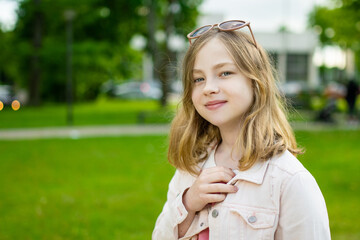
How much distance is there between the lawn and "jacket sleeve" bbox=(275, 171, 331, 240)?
100 cm

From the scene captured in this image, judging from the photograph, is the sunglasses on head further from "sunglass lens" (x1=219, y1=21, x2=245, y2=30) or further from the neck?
the neck

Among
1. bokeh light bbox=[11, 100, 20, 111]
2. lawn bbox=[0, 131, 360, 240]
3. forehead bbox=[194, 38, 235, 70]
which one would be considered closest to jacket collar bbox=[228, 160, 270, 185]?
forehead bbox=[194, 38, 235, 70]

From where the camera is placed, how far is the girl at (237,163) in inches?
61.7

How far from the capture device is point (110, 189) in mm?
6566

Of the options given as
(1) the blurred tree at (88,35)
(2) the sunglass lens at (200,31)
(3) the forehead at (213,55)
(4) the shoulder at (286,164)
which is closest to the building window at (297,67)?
(1) the blurred tree at (88,35)

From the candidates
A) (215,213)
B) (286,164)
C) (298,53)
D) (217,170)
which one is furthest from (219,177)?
(298,53)

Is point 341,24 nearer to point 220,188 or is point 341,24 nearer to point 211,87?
point 211,87

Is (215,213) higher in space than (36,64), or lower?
lower

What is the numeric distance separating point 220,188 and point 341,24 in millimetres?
26225

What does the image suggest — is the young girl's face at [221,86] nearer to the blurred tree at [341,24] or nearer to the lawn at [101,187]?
the lawn at [101,187]

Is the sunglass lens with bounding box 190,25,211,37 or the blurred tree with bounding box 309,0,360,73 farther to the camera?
the blurred tree with bounding box 309,0,360,73

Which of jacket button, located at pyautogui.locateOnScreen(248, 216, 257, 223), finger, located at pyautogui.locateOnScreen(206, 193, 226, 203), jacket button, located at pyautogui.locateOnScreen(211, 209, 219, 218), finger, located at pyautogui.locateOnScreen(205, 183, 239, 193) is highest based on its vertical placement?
finger, located at pyautogui.locateOnScreen(205, 183, 239, 193)

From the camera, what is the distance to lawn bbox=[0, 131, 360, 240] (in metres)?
4.93

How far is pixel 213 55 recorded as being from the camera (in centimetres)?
174
